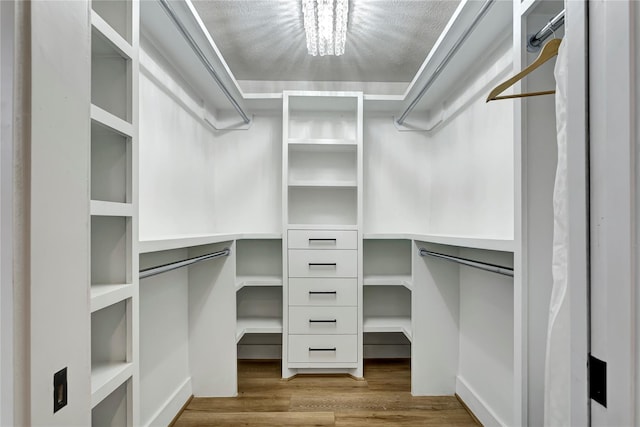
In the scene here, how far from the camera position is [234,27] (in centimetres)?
190

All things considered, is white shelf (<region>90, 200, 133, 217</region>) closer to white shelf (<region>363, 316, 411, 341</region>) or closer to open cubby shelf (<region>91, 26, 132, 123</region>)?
open cubby shelf (<region>91, 26, 132, 123</region>)

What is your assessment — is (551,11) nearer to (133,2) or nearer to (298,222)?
(133,2)

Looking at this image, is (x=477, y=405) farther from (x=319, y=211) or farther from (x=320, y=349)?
(x=319, y=211)

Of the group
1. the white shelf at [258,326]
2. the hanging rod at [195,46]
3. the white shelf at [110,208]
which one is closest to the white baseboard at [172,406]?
the white shelf at [258,326]

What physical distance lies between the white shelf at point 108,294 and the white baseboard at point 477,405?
1699mm

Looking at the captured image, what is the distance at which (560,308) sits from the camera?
80 centimetres

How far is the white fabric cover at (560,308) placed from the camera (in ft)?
2.61

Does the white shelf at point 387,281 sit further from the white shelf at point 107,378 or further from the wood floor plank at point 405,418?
the white shelf at point 107,378

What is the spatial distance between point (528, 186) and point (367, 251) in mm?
1630

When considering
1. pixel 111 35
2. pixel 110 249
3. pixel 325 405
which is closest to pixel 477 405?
pixel 325 405

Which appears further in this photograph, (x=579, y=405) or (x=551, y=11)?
(x=551, y=11)

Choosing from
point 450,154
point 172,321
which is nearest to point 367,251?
point 450,154

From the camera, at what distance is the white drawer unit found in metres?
2.24

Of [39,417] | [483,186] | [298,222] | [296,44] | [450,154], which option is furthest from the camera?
[298,222]
